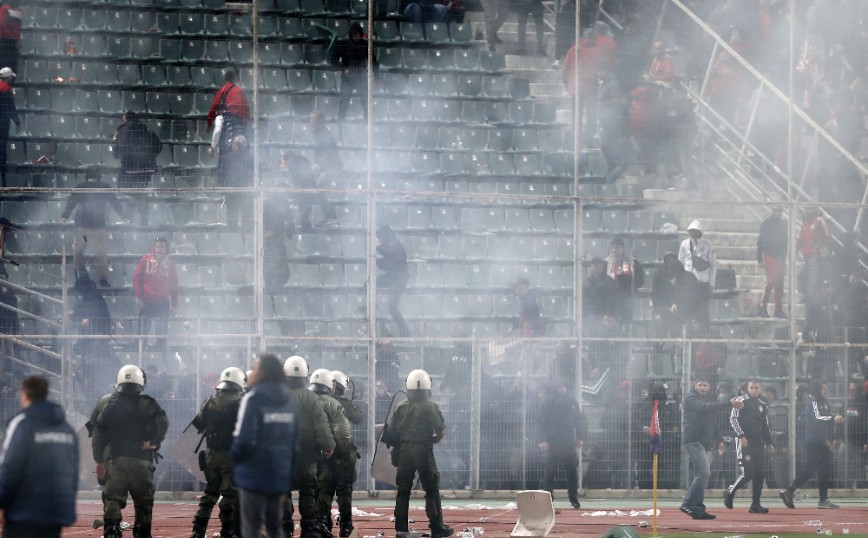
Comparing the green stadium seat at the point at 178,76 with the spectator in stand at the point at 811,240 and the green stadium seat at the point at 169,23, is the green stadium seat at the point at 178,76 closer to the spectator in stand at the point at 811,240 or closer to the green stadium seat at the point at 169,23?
the green stadium seat at the point at 169,23

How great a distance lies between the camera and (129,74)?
26.3m

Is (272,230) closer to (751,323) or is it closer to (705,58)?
(751,323)

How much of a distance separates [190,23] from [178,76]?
1194 millimetres

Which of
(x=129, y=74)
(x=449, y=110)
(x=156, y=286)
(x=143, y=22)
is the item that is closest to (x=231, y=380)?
(x=156, y=286)

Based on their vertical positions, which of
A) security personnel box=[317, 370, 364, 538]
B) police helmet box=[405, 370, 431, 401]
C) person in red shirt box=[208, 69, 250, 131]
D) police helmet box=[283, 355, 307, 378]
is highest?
person in red shirt box=[208, 69, 250, 131]

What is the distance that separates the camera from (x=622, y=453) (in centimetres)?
1962

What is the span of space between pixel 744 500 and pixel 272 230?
24.4 ft

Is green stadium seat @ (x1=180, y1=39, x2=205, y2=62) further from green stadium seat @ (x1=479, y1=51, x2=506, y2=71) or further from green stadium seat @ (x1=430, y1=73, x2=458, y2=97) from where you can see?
green stadium seat @ (x1=479, y1=51, x2=506, y2=71)

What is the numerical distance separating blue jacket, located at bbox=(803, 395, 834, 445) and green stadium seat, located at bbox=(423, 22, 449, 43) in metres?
10.7

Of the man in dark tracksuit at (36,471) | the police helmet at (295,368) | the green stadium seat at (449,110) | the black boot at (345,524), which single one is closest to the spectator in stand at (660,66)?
the green stadium seat at (449,110)

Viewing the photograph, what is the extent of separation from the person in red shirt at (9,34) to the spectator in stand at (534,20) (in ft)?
27.8

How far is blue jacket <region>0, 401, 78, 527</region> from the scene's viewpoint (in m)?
9.41

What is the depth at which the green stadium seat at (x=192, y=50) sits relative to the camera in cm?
2667

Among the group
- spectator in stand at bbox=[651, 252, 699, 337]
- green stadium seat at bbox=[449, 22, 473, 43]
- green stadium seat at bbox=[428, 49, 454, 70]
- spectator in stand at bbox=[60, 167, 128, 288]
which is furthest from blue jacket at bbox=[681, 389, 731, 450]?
green stadium seat at bbox=[449, 22, 473, 43]
